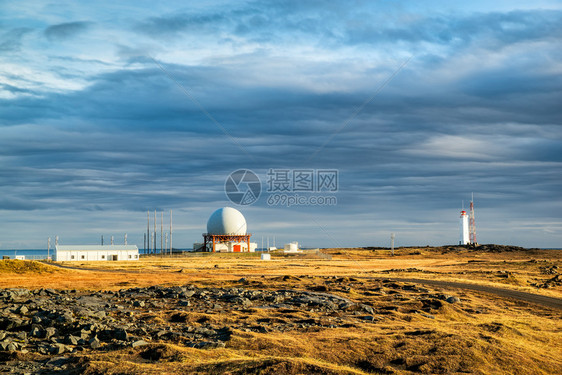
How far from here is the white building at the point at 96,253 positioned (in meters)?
107

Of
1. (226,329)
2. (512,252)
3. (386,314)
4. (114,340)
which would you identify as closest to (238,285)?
(386,314)

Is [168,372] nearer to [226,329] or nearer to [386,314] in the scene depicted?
[226,329]

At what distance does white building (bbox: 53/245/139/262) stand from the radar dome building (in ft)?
58.1


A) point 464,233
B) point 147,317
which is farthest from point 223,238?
point 147,317

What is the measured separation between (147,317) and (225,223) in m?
98.1

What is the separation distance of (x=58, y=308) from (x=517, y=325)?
21.5 metres

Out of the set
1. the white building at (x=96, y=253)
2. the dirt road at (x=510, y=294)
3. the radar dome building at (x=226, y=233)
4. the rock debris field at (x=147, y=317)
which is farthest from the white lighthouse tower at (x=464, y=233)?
the rock debris field at (x=147, y=317)

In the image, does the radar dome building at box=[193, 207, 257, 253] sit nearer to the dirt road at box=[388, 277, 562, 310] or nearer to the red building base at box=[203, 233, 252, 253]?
the red building base at box=[203, 233, 252, 253]

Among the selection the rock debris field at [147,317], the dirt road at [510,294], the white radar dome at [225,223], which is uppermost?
the white radar dome at [225,223]

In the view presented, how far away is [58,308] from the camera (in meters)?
24.5

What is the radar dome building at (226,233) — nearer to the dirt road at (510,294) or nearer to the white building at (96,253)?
the white building at (96,253)

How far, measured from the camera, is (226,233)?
122938 millimetres

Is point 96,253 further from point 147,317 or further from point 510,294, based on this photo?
point 147,317

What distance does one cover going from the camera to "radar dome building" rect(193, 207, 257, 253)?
4791 inches
